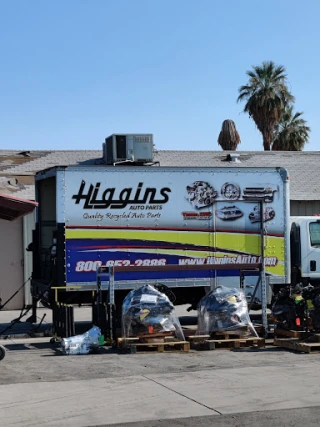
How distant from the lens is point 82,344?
1298 centimetres

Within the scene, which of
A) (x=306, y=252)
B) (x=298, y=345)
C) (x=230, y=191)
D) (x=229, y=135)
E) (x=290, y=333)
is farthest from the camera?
(x=229, y=135)

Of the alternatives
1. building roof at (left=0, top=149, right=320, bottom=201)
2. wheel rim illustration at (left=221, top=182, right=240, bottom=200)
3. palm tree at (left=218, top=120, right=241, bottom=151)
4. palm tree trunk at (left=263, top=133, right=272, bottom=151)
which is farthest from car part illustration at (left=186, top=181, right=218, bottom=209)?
palm tree trunk at (left=263, top=133, right=272, bottom=151)

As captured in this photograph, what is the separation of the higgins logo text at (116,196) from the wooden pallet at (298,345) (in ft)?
12.4

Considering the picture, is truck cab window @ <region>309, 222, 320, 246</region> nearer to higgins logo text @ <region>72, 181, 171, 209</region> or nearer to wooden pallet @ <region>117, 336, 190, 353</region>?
higgins logo text @ <region>72, 181, 171, 209</region>

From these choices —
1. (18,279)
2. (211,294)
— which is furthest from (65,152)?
(211,294)

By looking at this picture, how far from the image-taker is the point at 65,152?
24672 mm

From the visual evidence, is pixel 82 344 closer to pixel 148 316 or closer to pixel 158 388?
pixel 148 316

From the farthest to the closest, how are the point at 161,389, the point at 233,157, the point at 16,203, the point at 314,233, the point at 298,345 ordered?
the point at 233,157 < the point at 314,233 < the point at 298,345 < the point at 16,203 < the point at 161,389

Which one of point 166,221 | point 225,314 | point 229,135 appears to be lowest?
point 225,314

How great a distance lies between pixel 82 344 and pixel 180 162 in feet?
41.1

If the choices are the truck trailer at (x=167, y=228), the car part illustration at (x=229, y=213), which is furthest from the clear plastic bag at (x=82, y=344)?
the car part illustration at (x=229, y=213)

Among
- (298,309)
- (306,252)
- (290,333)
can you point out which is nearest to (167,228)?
(298,309)

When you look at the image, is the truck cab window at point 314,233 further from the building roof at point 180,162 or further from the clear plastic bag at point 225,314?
the building roof at point 180,162

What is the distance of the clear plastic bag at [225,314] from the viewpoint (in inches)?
530
